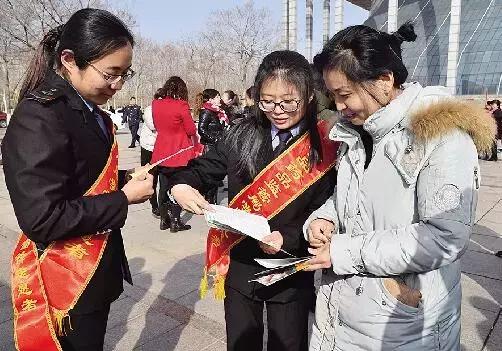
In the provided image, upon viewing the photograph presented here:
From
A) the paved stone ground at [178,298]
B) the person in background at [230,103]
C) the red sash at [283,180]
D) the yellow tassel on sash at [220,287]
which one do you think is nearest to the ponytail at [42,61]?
the red sash at [283,180]

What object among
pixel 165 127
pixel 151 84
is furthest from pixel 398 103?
pixel 151 84

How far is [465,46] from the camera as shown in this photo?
32.9 meters

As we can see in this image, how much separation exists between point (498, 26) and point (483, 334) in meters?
36.5

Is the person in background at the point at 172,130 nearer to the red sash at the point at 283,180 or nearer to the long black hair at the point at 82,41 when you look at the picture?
the red sash at the point at 283,180

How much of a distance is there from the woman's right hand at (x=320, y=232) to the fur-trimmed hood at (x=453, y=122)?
49 cm

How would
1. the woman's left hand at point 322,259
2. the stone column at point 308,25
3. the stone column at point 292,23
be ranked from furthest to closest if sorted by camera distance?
the stone column at point 308,25 → the stone column at point 292,23 → the woman's left hand at point 322,259

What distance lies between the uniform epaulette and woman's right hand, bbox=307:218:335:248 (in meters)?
1.04

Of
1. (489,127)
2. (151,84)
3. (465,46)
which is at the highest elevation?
(489,127)

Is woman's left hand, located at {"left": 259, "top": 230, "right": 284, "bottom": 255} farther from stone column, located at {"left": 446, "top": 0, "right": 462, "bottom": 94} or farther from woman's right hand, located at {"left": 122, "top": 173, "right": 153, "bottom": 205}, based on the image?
stone column, located at {"left": 446, "top": 0, "right": 462, "bottom": 94}

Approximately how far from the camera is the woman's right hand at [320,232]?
1.56 meters

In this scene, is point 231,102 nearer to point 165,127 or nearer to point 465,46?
point 165,127

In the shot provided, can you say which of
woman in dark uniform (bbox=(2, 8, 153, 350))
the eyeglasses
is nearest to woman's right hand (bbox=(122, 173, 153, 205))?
woman in dark uniform (bbox=(2, 8, 153, 350))

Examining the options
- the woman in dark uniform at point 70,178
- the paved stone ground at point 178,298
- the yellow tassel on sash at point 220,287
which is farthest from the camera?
the paved stone ground at point 178,298

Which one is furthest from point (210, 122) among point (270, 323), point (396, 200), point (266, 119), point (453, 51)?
point (453, 51)
